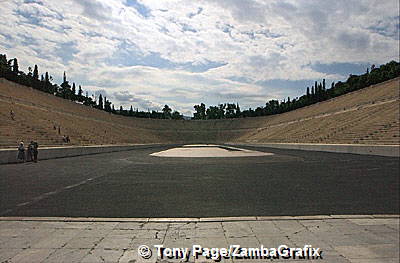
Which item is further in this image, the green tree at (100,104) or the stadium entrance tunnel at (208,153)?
the green tree at (100,104)

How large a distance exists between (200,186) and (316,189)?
171 inches

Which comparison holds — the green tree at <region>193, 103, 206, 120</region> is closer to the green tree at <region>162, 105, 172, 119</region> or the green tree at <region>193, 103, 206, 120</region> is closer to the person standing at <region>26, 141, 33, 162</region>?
the green tree at <region>162, 105, 172, 119</region>

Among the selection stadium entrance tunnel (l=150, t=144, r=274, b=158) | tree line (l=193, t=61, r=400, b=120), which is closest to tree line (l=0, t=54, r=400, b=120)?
tree line (l=193, t=61, r=400, b=120)

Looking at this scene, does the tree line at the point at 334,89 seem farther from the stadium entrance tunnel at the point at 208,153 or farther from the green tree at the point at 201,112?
the stadium entrance tunnel at the point at 208,153

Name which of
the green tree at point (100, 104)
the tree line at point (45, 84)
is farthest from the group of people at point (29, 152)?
the green tree at point (100, 104)

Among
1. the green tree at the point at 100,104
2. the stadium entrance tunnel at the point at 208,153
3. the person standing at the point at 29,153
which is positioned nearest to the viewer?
the person standing at the point at 29,153

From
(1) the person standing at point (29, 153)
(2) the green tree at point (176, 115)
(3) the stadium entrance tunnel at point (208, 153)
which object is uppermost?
(2) the green tree at point (176, 115)

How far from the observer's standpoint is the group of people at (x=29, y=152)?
2170cm

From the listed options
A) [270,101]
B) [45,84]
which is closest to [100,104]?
[45,84]

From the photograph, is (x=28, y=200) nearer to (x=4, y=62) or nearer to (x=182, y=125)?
(x=4, y=62)

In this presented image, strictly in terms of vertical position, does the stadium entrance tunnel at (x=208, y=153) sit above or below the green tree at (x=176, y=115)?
below

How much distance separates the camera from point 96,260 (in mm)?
4219

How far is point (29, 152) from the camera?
73.7 feet

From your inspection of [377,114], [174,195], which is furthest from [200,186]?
[377,114]
